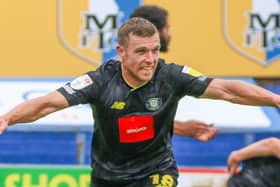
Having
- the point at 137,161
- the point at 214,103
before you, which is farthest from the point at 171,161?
the point at 214,103

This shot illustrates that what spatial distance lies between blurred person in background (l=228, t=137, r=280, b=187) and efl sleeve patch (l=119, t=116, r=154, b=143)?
2082mm

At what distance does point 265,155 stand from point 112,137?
7.37ft

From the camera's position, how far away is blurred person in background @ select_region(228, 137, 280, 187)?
240cm

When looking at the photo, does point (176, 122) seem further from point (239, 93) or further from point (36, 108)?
point (36, 108)

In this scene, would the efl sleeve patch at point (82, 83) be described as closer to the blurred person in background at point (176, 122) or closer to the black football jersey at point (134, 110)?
the black football jersey at point (134, 110)

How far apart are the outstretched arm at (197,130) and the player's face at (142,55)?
2.92ft

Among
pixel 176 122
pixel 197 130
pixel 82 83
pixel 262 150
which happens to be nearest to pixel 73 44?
pixel 176 122

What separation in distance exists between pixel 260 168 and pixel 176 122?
10.2 feet

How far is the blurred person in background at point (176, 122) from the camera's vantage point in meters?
5.31

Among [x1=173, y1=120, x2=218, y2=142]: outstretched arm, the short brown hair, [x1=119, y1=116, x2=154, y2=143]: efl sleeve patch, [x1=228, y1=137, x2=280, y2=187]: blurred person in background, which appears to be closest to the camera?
[x1=228, y1=137, x2=280, y2=187]: blurred person in background

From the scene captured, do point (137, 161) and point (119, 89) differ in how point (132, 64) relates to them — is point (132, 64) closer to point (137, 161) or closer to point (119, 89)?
point (119, 89)

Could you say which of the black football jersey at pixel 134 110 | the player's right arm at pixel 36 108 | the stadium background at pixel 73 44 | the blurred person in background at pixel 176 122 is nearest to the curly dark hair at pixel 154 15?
the blurred person in background at pixel 176 122

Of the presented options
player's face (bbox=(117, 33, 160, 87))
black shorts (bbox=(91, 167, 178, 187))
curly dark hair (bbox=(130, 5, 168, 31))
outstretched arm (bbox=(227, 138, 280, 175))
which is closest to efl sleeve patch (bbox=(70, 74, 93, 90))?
player's face (bbox=(117, 33, 160, 87))

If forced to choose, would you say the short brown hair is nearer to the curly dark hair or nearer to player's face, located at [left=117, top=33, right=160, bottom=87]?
player's face, located at [left=117, top=33, right=160, bottom=87]
